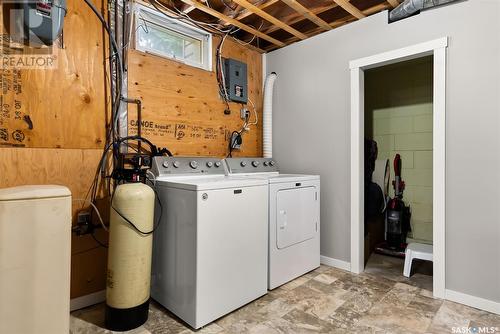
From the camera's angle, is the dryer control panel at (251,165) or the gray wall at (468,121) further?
the dryer control panel at (251,165)

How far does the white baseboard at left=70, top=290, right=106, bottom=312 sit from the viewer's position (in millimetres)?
2020

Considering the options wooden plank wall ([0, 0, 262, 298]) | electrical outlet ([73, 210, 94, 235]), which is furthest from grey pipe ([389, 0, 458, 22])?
electrical outlet ([73, 210, 94, 235])

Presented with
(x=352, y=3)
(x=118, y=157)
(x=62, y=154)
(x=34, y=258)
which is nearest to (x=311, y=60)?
(x=352, y=3)

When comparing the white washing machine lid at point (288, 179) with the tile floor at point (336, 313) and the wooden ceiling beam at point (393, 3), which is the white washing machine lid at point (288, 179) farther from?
the wooden ceiling beam at point (393, 3)

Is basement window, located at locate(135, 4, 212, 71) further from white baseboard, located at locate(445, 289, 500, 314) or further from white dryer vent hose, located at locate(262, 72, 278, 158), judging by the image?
white baseboard, located at locate(445, 289, 500, 314)

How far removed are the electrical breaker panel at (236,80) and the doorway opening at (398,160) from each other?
170cm

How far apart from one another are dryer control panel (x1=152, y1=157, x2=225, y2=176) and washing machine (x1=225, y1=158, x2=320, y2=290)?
0.43ft

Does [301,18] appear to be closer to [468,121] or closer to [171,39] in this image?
[171,39]

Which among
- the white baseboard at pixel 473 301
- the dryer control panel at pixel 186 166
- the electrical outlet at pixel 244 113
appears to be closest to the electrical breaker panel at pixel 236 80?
the electrical outlet at pixel 244 113

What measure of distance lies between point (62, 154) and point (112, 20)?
1136mm

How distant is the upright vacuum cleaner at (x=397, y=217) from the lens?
3342mm

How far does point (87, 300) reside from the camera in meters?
2.08

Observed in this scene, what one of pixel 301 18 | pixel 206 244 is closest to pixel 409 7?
pixel 301 18

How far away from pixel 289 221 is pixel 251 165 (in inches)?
28.5
